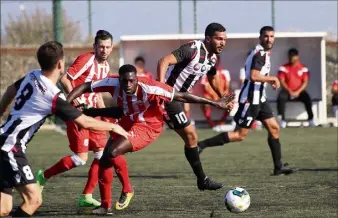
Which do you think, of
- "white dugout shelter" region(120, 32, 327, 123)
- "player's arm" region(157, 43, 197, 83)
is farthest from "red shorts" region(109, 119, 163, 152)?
"white dugout shelter" region(120, 32, 327, 123)

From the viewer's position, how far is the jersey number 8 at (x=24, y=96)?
24.7 ft

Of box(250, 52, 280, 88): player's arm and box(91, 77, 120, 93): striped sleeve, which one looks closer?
box(91, 77, 120, 93): striped sleeve

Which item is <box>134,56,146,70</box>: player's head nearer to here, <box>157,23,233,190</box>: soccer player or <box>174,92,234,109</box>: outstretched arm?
<box>157,23,233,190</box>: soccer player

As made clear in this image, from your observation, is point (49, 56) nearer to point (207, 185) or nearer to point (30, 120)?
point (30, 120)

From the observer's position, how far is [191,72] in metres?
11.0

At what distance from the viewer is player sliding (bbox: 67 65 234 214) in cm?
920

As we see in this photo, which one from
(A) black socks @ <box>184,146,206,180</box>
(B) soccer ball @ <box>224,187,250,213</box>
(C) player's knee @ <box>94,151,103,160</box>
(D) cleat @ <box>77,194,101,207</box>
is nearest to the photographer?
(B) soccer ball @ <box>224,187,250,213</box>

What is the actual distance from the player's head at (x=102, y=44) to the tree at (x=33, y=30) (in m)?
17.8

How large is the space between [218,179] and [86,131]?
8.73 ft

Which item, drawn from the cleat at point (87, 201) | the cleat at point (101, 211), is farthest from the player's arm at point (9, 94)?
the cleat at point (87, 201)

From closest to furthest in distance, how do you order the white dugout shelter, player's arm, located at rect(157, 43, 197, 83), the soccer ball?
1. the soccer ball
2. player's arm, located at rect(157, 43, 197, 83)
3. the white dugout shelter

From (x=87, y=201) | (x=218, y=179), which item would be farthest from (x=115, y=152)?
(x=218, y=179)

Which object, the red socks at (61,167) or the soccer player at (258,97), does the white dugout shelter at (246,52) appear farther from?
the red socks at (61,167)

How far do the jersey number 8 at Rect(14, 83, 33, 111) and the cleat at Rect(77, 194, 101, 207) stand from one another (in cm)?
249
